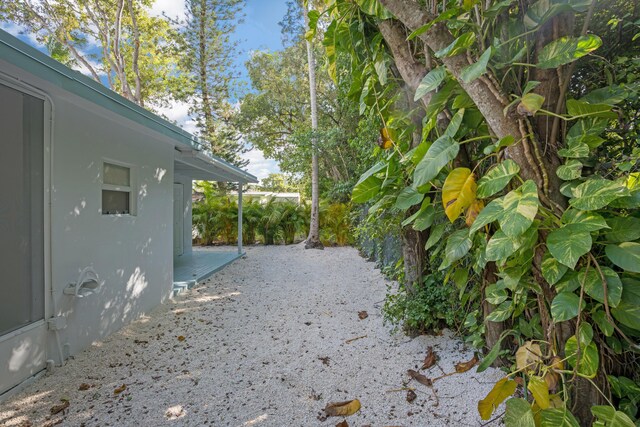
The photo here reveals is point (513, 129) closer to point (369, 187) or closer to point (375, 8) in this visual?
point (369, 187)

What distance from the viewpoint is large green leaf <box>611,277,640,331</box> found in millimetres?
1195

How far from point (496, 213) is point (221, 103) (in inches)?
670

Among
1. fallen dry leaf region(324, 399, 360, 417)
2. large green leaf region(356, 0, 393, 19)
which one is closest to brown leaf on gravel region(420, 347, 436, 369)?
fallen dry leaf region(324, 399, 360, 417)

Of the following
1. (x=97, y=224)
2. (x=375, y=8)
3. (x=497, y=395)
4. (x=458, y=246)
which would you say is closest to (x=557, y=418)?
(x=497, y=395)

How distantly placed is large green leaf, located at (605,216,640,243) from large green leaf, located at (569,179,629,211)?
0.16 meters

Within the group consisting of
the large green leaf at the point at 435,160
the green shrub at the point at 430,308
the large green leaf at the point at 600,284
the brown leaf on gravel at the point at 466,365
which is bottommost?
the brown leaf on gravel at the point at 466,365

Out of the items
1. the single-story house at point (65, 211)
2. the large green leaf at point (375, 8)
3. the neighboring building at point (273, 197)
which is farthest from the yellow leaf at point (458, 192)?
the neighboring building at point (273, 197)

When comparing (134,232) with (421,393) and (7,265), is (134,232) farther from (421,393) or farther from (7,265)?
(421,393)

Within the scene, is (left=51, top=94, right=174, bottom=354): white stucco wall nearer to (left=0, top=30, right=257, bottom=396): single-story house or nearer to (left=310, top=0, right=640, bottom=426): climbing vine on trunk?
(left=0, top=30, right=257, bottom=396): single-story house

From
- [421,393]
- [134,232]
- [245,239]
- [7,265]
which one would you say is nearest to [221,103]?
[245,239]

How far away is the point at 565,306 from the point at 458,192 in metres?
0.60

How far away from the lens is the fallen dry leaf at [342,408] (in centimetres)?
218

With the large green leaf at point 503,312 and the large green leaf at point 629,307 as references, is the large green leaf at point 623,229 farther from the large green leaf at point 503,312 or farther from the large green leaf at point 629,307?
the large green leaf at point 503,312

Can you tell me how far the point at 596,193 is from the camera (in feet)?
3.91
